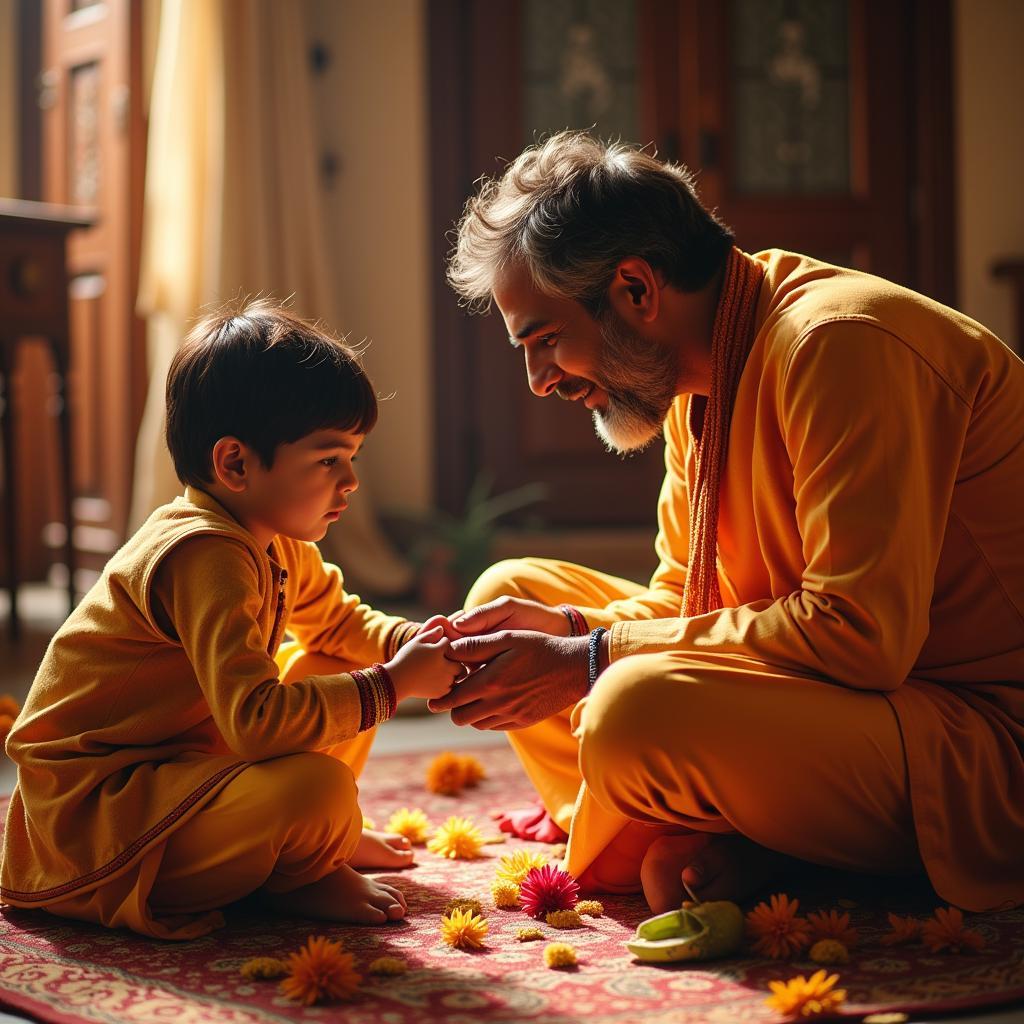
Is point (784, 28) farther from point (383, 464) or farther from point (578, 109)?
point (383, 464)

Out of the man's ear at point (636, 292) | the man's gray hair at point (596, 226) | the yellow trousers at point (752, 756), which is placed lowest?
the yellow trousers at point (752, 756)

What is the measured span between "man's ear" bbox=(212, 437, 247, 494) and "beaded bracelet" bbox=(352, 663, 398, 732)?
0.90ft

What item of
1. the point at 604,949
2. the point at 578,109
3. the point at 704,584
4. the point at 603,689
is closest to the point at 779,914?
the point at 604,949

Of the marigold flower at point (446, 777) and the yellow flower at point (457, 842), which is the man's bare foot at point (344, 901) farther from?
the marigold flower at point (446, 777)

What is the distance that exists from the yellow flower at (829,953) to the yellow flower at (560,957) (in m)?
0.25

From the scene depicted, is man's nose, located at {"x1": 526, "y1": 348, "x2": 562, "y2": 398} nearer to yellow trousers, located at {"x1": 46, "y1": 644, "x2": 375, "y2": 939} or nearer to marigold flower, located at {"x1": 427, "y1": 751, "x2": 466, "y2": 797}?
yellow trousers, located at {"x1": 46, "y1": 644, "x2": 375, "y2": 939}

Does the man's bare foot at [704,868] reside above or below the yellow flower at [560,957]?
above

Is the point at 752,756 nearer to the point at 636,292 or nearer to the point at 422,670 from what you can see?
the point at 422,670

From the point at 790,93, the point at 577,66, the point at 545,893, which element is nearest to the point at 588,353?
the point at 545,893

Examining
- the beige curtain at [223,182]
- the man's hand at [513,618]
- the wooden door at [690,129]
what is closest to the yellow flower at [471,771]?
the man's hand at [513,618]

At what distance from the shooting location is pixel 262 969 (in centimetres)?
140

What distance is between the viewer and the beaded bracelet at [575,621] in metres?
1.87

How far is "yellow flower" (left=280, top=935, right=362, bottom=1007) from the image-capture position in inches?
52.2

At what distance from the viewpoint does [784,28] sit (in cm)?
481
